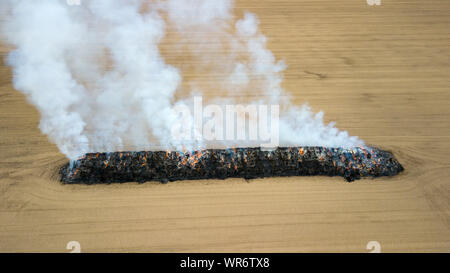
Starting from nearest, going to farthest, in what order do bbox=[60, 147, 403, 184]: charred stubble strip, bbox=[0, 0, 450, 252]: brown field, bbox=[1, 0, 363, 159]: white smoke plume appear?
bbox=[0, 0, 450, 252]: brown field
bbox=[60, 147, 403, 184]: charred stubble strip
bbox=[1, 0, 363, 159]: white smoke plume

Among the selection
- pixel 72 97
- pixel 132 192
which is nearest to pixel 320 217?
pixel 132 192

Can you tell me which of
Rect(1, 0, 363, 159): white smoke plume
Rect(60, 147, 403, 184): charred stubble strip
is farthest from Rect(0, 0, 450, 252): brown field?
Rect(1, 0, 363, 159): white smoke plume

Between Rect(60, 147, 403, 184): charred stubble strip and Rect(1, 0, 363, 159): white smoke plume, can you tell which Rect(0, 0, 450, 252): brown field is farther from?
Rect(1, 0, 363, 159): white smoke plume

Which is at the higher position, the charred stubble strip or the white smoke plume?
the white smoke plume

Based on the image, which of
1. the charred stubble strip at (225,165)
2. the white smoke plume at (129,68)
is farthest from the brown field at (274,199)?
the white smoke plume at (129,68)

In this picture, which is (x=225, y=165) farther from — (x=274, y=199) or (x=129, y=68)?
(x=129, y=68)

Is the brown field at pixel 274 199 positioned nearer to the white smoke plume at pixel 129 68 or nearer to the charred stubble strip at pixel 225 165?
the charred stubble strip at pixel 225 165

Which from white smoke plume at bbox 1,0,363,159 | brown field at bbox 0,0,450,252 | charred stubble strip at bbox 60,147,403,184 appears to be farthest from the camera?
white smoke plume at bbox 1,0,363,159

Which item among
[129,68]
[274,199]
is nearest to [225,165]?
[274,199]
